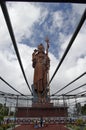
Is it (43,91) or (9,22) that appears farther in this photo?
(43,91)

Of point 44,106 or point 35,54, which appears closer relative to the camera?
point 44,106

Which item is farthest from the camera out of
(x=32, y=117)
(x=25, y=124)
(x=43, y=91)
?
(x=43, y=91)

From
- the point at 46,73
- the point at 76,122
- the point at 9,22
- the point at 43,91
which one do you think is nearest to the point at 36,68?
A: the point at 46,73

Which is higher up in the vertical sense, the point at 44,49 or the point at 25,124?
the point at 44,49

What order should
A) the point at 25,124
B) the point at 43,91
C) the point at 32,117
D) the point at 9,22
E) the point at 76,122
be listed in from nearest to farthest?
the point at 9,22, the point at 76,122, the point at 25,124, the point at 32,117, the point at 43,91

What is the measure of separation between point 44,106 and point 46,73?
3310 millimetres

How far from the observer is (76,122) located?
11.6m

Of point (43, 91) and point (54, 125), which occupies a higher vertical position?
point (43, 91)

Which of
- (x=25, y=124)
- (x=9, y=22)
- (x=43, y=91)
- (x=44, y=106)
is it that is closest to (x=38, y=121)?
(x=25, y=124)

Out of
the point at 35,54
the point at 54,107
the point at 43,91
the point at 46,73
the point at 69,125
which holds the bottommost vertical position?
the point at 69,125

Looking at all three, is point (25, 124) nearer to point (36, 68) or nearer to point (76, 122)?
point (76, 122)

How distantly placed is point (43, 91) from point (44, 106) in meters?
1.76

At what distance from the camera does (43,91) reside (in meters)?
16.0

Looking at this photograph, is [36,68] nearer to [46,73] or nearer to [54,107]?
[46,73]
